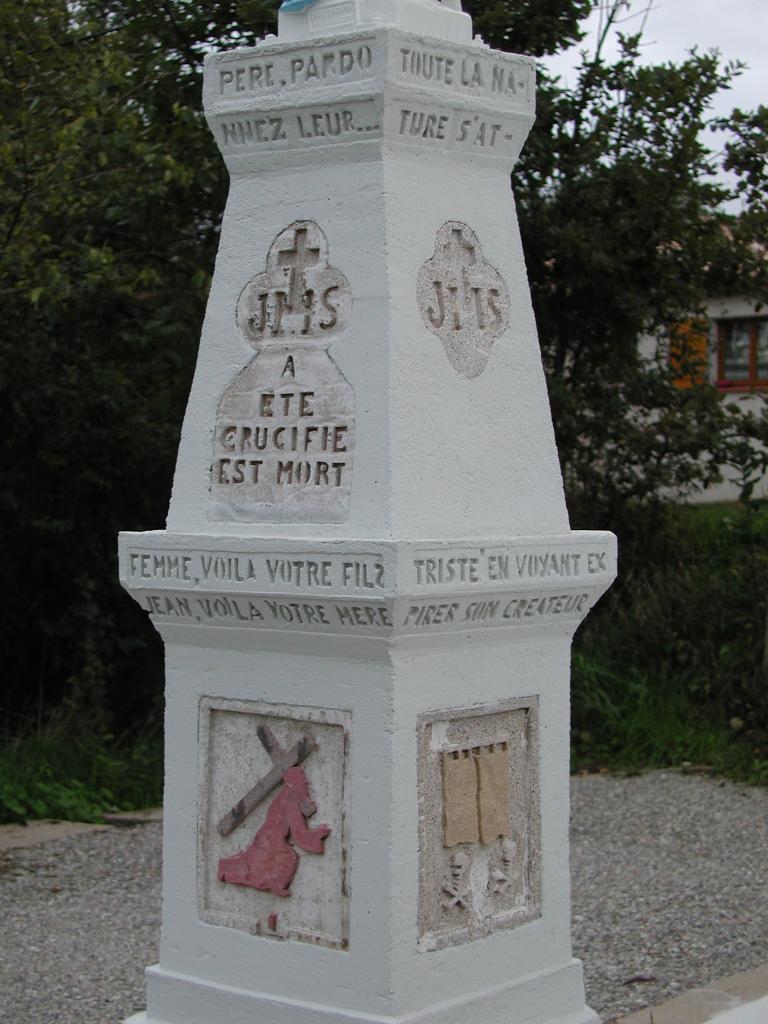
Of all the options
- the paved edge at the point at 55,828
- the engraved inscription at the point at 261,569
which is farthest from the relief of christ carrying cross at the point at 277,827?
the paved edge at the point at 55,828

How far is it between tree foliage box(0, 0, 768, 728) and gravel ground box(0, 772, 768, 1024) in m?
2.50

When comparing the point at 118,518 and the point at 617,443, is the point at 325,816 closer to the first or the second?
the point at 118,518

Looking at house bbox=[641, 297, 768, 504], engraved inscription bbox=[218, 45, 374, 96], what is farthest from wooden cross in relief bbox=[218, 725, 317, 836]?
house bbox=[641, 297, 768, 504]

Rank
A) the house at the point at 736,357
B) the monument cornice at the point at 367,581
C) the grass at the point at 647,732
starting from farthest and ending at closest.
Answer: the house at the point at 736,357 < the grass at the point at 647,732 < the monument cornice at the point at 367,581

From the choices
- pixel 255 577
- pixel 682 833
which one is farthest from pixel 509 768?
pixel 682 833

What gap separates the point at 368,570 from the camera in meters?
4.25

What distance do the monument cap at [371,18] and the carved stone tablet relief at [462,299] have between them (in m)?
0.53

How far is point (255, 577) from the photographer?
4.48 meters

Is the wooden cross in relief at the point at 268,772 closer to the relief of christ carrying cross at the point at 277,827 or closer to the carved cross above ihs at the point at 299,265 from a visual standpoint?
the relief of christ carrying cross at the point at 277,827

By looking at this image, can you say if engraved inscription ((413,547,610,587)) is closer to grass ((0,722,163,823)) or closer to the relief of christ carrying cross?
the relief of christ carrying cross

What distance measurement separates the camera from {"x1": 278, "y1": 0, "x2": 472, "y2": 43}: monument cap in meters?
4.59

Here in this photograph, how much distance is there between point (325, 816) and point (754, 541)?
8556 millimetres

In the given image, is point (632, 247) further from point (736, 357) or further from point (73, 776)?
point (736, 357)

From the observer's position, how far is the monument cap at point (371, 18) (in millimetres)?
4590
